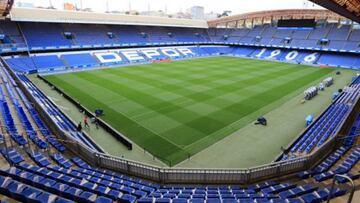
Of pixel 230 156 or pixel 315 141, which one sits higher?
pixel 315 141

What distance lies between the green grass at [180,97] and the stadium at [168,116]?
153 millimetres

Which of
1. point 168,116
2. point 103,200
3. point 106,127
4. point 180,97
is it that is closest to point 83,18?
point 180,97

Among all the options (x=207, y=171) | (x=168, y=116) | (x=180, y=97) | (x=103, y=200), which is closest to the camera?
(x=103, y=200)

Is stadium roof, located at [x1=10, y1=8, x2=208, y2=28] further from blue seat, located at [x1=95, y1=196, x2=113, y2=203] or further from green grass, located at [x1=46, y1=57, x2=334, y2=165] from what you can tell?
blue seat, located at [x1=95, y1=196, x2=113, y2=203]

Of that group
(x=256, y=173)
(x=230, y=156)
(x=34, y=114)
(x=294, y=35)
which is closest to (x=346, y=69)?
(x=294, y=35)

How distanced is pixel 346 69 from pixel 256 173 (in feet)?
133

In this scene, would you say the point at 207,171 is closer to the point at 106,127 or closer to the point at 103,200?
the point at 103,200

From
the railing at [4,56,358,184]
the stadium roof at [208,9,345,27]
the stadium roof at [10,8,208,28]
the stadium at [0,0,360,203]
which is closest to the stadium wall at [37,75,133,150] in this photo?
the stadium at [0,0,360,203]

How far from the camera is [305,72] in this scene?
3791cm

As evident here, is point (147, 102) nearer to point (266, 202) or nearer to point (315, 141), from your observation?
point (315, 141)

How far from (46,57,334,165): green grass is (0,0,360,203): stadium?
153 millimetres

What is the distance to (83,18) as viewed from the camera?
44.0 m

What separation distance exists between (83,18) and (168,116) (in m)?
34.2

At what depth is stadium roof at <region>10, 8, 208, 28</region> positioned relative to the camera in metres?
37.7
